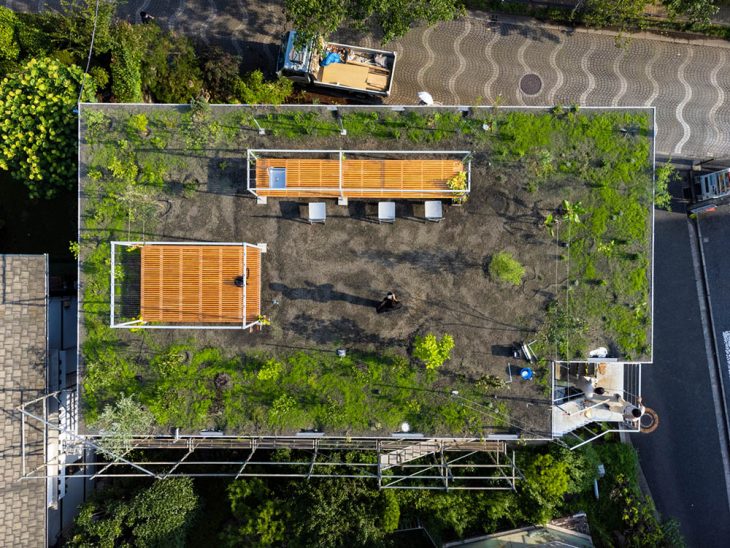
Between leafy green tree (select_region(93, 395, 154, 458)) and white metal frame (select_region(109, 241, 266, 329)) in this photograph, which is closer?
white metal frame (select_region(109, 241, 266, 329))

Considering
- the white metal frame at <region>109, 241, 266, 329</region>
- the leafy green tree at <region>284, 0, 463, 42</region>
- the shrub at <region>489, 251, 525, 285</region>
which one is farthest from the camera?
the leafy green tree at <region>284, 0, 463, 42</region>

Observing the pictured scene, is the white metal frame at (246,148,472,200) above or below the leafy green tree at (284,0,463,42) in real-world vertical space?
below

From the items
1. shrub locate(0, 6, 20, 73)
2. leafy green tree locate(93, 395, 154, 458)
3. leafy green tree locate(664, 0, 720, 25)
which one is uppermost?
leafy green tree locate(664, 0, 720, 25)

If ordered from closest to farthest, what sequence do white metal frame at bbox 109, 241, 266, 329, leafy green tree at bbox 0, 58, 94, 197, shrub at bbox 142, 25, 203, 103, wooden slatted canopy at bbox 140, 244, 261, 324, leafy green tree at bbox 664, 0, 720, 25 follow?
white metal frame at bbox 109, 241, 266, 329, wooden slatted canopy at bbox 140, 244, 261, 324, leafy green tree at bbox 0, 58, 94, 197, shrub at bbox 142, 25, 203, 103, leafy green tree at bbox 664, 0, 720, 25

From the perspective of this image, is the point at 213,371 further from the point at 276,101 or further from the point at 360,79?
the point at 360,79

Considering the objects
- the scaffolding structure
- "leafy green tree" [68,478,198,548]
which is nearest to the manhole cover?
the scaffolding structure

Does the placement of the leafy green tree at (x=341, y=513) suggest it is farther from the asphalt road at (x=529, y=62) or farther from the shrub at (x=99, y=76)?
the shrub at (x=99, y=76)

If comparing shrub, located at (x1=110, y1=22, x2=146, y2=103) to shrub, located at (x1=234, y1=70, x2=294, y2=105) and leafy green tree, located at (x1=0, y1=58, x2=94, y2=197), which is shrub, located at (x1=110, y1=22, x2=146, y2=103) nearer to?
leafy green tree, located at (x1=0, y1=58, x2=94, y2=197)

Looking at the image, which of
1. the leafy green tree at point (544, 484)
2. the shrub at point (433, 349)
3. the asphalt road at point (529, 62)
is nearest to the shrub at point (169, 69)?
the asphalt road at point (529, 62)
